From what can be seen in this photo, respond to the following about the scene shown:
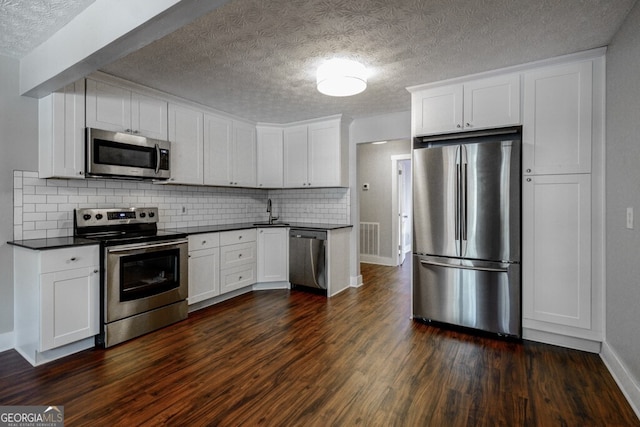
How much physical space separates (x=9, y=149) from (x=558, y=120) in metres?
4.57

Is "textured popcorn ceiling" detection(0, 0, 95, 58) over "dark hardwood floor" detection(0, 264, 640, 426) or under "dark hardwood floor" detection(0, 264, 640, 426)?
over

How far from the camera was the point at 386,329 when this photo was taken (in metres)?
3.09

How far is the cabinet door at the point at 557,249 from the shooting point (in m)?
2.58

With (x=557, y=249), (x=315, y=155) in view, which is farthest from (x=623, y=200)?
(x=315, y=155)

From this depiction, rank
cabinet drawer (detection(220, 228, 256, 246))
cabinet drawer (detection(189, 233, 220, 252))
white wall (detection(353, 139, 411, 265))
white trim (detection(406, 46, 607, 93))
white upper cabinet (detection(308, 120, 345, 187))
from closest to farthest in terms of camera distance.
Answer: white trim (detection(406, 46, 607, 93)) < cabinet drawer (detection(189, 233, 220, 252)) < cabinet drawer (detection(220, 228, 256, 246)) < white upper cabinet (detection(308, 120, 345, 187)) < white wall (detection(353, 139, 411, 265))

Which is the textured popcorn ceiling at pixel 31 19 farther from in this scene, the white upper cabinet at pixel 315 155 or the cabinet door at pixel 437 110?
the white upper cabinet at pixel 315 155

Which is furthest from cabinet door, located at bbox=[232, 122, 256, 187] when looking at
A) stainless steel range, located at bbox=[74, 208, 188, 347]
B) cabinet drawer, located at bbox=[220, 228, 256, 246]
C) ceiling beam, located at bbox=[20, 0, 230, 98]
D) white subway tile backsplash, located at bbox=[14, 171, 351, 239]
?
ceiling beam, located at bbox=[20, 0, 230, 98]

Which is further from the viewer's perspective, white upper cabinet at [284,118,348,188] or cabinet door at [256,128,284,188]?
cabinet door at [256,128,284,188]

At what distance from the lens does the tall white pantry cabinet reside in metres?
2.54

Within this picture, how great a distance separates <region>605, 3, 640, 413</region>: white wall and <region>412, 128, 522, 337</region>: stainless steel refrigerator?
59 centimetres

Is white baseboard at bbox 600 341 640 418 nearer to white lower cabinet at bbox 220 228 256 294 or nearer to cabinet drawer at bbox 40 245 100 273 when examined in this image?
white lower cabinet at bbox 220 228 256 294

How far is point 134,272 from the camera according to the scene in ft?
9.43

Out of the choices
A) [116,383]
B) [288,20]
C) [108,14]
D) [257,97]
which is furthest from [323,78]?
[116,383]

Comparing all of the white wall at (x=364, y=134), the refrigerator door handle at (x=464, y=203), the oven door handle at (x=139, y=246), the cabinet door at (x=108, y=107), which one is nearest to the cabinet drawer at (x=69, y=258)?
the oven door handle at (x=139, y=246)
